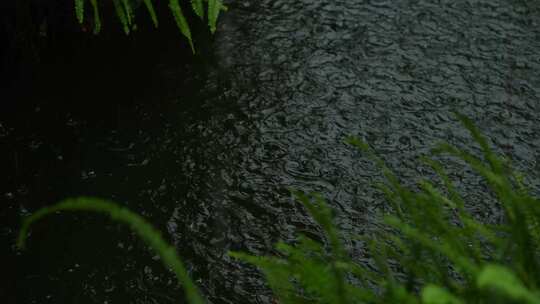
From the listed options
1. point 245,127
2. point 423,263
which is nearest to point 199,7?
point 245,127

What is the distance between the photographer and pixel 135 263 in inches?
140

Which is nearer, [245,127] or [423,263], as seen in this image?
[423,263]

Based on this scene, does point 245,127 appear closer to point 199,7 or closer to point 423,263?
point 199,7

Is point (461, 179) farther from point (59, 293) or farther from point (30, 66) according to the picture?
point (30, 66)

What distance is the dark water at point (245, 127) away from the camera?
362cm

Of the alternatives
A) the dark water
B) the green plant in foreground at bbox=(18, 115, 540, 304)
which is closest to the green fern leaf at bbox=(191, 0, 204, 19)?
the dark water

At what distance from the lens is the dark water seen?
11.9ft

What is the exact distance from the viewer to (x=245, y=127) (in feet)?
15.2

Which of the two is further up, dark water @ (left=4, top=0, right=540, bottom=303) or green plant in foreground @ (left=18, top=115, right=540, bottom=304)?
green plant in foreground @ (left=18, top=115, right=540, bottom=304)

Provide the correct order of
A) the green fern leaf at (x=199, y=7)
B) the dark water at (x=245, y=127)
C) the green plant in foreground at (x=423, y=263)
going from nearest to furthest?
the green plant in foreground at (x=423, y=263), the dark water at (x=245, y=127), the green fern leaf at (x=199, y=7)

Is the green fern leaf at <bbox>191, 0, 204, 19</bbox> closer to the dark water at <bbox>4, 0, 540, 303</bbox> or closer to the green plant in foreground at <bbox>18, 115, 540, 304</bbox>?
the dark water at <bbox>4, 0, 540, 303</bbox>

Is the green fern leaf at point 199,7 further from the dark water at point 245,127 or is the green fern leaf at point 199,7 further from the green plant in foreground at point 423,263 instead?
the green plant in foreground at point 423,263

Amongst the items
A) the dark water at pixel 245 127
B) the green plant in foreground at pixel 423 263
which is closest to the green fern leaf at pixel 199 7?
the dark water at pixel 245 127

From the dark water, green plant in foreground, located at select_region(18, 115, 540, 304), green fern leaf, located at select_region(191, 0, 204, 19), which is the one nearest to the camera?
green plant in foreground, located at select_region(18, 115, 540, 304)
